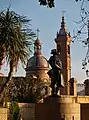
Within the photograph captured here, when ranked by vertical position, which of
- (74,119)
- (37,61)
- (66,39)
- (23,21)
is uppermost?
(66,39)

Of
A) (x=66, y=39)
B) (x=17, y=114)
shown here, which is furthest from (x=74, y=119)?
(x=66, y=39)

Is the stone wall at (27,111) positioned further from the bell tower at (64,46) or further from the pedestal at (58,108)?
the bell tower at (64,46)

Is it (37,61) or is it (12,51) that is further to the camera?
(37,61)

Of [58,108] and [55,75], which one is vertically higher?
[55,75]

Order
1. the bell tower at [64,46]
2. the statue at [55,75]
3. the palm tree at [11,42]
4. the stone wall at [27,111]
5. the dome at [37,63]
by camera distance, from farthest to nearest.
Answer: the bell tower at [64,46] → the dome at [37,63] → the stone wall at [27,111] → the statue at [55,75] → the palm tree at [11,42]

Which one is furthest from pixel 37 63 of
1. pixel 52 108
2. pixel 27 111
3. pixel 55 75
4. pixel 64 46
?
pixel 52 108

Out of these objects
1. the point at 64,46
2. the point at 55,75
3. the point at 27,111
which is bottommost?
the point at 27,111

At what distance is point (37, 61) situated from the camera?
58719 millimetres

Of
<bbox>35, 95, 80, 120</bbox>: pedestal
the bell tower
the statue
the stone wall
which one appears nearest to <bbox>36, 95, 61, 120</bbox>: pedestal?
<bbox>35, 95, 80, 120</bbox>: pedestal

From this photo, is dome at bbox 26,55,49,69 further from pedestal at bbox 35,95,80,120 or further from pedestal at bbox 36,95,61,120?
pedestal at bbox 36,95,61,120

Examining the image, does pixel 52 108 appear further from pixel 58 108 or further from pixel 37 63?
pixel 37 63

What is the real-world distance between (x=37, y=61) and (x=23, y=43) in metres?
41.5

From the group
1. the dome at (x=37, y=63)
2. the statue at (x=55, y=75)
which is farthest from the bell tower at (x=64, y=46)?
the statue at (x=55, y=75)

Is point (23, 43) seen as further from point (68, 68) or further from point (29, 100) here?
point (68, 68)
